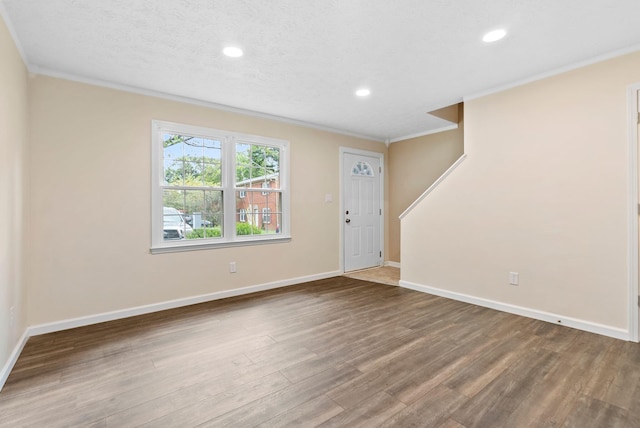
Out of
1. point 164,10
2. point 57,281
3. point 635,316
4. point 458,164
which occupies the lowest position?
point 635,316

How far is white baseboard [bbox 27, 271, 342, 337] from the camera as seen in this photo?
2.90m

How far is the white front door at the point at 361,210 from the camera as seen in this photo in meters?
5.40

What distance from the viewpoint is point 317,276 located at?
4.95m

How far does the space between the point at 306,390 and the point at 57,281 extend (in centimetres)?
269

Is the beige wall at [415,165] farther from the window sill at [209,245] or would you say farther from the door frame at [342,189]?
the window sill at [209,245]

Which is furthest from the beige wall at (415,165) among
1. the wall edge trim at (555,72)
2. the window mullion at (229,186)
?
the window mullion at (229,186)

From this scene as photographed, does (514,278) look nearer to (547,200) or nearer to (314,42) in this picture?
(547,200)

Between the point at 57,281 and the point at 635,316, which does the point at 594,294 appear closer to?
the point at 635,316

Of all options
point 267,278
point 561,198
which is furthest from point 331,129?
point 561,198

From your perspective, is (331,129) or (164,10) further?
(331,129)

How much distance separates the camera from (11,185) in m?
2.30

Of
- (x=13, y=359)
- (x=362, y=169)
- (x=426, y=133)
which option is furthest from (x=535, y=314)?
(x=13, y=359)

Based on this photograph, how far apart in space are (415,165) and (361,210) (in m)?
1.28

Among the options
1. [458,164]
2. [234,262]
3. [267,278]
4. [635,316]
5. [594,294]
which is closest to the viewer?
[635,316]
